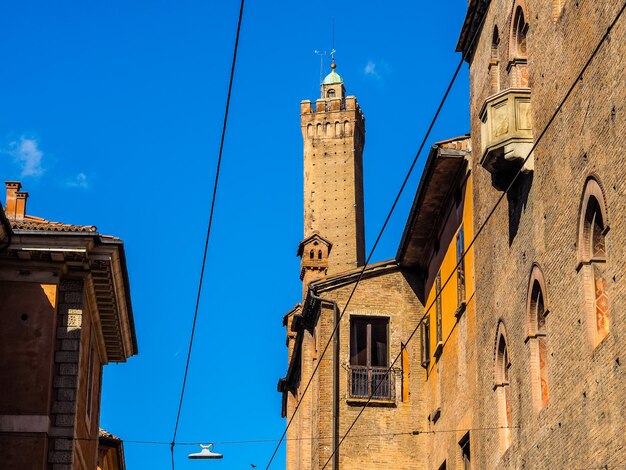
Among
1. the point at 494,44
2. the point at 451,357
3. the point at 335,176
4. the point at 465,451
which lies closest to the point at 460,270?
the point at 451,357

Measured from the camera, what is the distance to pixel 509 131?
18.7m

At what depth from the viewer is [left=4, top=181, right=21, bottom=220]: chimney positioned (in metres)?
24.9

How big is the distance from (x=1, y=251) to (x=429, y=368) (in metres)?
9.72

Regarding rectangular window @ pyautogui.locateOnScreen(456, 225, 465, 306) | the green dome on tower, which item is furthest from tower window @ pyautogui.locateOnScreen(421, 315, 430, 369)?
the green dome on tower

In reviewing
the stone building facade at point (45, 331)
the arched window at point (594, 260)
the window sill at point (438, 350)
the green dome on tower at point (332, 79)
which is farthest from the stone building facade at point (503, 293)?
the green dome on tower at point (332, 79)

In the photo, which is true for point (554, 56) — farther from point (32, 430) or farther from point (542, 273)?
point (32, 430)

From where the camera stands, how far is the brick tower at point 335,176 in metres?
85.1

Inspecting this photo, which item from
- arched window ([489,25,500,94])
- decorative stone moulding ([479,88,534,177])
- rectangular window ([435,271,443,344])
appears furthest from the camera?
rectangular window ([435,271,443,344])

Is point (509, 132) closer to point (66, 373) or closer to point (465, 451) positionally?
point (465, 451)

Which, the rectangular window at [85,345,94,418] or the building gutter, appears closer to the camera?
the rectangular window at [85,345,94,418]

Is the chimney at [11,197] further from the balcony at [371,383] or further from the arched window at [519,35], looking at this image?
the arched window at [519,35]

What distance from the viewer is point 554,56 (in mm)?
17531

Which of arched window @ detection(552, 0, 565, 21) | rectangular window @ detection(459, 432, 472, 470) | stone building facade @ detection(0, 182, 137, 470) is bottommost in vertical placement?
rectangular window @ detection(459, 432, 472, 470)

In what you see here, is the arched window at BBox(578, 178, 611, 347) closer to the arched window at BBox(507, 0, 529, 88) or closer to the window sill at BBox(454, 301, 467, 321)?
the arched window at BBox(507, 0, 529, 88)
